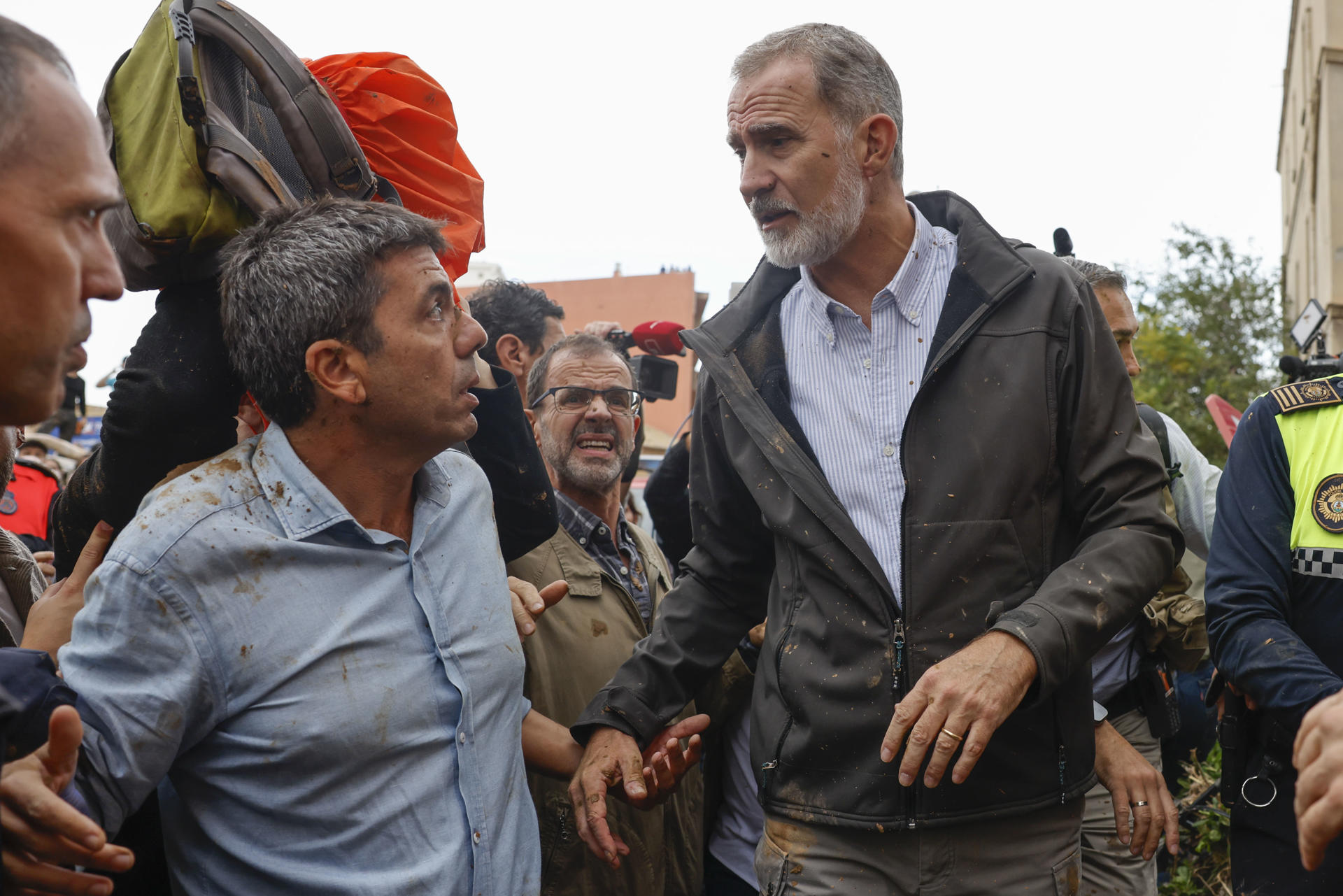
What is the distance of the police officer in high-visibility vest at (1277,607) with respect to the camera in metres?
2.42

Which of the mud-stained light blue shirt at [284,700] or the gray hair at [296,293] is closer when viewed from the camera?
the mud-stained light blue shirt at [284,700]

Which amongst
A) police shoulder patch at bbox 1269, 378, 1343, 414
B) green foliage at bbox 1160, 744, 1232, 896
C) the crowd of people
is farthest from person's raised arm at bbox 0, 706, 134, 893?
green foliage at bbox 1160, 744, 1232, 896

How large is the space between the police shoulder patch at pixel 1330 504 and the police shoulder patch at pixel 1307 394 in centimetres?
20

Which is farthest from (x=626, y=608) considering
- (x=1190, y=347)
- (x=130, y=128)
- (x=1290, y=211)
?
(x=1290, y=211)

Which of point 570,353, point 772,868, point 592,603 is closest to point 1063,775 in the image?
point 772,868

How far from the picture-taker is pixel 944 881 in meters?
2.20

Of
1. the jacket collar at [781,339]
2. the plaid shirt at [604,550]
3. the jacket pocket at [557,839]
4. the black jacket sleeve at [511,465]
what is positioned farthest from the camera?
the plaid shirt at [604,550]

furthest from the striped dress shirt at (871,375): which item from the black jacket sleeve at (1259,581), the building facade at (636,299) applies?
the building facade at (636,299)

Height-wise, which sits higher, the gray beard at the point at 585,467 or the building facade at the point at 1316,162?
the building facade at the point at 1316,162

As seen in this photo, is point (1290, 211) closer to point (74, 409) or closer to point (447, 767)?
point (74, 409)

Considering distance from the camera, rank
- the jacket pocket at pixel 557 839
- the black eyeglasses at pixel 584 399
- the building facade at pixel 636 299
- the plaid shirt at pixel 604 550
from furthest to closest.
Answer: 1. the building facade at pixel 636 299
2. the black eyeglasses at pixel 584 399
3. the plaid shirt at pixel 604 550
4. the jacket pocket at pixel 557 839

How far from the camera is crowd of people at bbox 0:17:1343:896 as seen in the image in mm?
1741

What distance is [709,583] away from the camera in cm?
270

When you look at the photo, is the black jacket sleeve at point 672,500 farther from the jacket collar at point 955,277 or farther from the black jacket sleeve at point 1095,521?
the black jacket sleeve at point 1095,521
